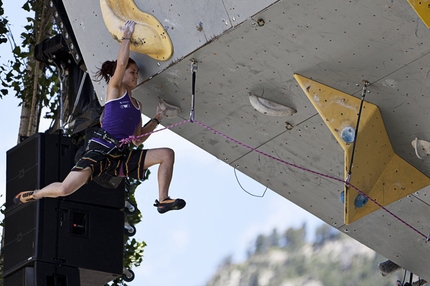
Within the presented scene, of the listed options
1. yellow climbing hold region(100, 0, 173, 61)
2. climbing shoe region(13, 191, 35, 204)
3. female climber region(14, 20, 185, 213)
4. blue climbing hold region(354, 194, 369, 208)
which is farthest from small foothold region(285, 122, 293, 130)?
climbing shoe region(13, 191, 35, 204)

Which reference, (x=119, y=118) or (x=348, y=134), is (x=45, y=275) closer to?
(x=119, y=118)

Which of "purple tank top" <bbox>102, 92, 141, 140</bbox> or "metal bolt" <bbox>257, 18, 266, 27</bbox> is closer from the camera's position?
"metal bolt" <bbox>257, 18, 266, 27</bbox>

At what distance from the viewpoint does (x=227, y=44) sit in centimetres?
667

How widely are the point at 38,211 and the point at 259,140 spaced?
5.62ft

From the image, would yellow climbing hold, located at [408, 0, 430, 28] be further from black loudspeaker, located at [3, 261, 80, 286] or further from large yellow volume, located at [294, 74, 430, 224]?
black loudspeaker, located at [3, 261, 80, 286]

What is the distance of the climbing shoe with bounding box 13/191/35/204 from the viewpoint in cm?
713

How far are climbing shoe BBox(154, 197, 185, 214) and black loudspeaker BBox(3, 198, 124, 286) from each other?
777mm

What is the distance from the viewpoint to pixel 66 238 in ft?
23.9

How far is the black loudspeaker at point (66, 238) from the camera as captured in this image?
7.18 metres

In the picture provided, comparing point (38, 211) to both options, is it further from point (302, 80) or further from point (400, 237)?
point (400, 237)

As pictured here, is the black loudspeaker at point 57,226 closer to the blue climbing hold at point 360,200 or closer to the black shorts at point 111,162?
the black shorts at point 111,162

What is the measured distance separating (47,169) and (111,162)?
1.87 ft

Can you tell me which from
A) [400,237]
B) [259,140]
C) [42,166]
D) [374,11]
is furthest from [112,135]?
[400,237]

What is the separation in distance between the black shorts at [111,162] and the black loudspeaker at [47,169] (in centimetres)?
41
